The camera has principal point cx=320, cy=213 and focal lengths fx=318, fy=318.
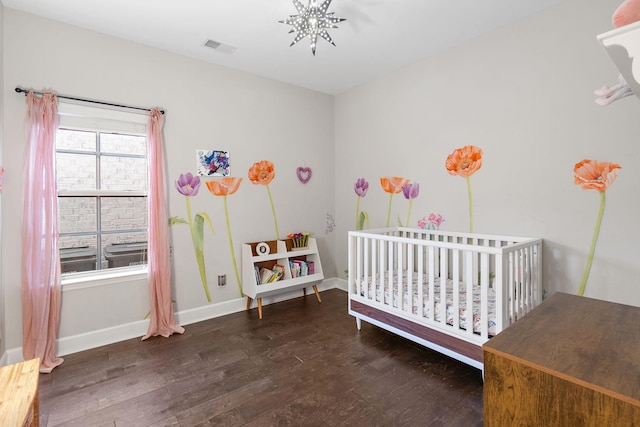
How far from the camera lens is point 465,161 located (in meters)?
2.69

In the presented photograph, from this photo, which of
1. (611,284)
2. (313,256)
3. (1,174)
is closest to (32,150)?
(1,174)

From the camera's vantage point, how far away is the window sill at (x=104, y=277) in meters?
2.38

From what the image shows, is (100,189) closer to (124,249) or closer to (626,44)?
(124,249)

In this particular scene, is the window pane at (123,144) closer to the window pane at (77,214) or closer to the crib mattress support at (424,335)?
the window pane at (77,214)

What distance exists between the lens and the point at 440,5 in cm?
214

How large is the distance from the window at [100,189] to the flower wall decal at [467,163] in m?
2.65

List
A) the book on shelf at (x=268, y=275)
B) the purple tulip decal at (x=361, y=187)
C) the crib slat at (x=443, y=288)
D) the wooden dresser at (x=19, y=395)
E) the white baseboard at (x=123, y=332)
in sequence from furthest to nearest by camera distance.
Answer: the purple tulip decal at (x=361, y=187)
the book on shelf at (x=268, y=275)
the white baseboard at (x=123, y=332)
the crib slat at (x=443, y=288)
the wooden dresser at (x=19, y=395)

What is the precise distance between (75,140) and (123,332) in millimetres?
1558

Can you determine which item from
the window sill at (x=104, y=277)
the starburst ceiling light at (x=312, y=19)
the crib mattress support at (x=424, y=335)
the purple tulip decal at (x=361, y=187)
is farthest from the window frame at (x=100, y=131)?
the purple tulip decal at (x=361, y=187)

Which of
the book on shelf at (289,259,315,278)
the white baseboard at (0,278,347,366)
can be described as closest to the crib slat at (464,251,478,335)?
the book on shelf at (289,259,315,278)

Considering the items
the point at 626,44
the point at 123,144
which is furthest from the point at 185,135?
the point at 626,44

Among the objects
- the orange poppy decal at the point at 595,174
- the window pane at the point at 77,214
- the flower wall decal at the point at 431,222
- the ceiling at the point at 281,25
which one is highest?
the ceiling at the point at 281,25

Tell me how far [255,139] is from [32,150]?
5.72 ft

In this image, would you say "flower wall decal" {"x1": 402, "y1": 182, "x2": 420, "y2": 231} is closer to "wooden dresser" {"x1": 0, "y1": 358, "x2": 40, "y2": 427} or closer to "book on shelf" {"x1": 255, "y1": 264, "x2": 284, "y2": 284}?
"book on shelf" {"x1": 255, "y1": 264, "x2": 284, "y2": 284}
